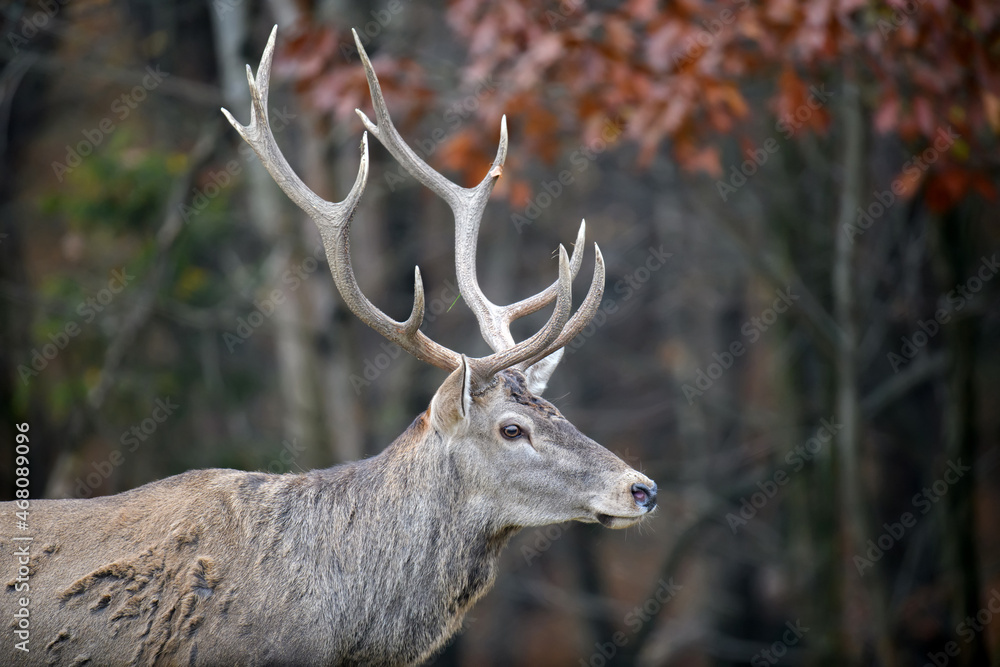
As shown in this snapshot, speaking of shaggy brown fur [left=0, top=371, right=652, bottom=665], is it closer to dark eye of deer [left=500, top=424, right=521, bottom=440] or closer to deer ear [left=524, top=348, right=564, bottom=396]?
dark eye of deer [left=500, top=424, right=521, bottom=440]

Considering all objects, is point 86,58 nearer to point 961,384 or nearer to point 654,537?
point 961,384

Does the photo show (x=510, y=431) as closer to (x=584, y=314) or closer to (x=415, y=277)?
(x=584, y=314)

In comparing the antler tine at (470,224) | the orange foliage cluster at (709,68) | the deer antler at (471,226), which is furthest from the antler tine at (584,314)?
the orange foliage cluster at (709,68)

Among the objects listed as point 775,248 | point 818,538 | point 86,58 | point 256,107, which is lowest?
point 818,538

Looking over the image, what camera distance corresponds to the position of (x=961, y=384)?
27.6 ft

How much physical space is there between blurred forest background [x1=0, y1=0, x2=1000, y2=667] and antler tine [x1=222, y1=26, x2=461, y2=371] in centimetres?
274

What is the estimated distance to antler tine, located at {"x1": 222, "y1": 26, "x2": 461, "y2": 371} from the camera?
4.36m

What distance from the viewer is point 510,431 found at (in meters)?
4.41

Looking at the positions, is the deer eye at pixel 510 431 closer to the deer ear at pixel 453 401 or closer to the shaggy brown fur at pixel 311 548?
the shaggy brown fur at pixel 311 548

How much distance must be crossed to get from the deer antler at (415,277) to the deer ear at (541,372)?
0.18 m

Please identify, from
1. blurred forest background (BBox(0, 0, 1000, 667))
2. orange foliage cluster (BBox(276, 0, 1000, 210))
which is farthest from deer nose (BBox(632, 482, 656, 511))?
orange foliage cluster (BBox(276, 0, 1000, 210))

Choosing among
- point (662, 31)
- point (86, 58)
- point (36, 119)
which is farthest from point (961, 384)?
point (36, 119)

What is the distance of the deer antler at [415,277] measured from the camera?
429 cm

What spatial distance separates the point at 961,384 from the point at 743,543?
5213 mm
